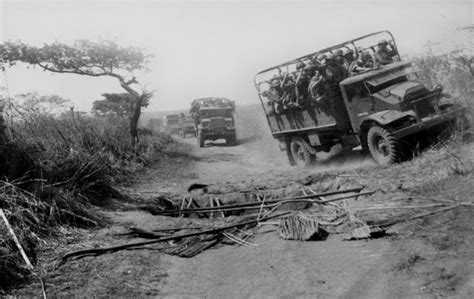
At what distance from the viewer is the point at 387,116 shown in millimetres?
9648

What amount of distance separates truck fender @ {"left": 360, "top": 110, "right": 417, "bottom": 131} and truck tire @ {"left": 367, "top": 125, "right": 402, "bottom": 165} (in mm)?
195

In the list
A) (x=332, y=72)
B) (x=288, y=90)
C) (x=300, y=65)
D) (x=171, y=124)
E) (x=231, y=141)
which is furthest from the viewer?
(x=171, y=124)

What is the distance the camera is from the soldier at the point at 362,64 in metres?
10.9

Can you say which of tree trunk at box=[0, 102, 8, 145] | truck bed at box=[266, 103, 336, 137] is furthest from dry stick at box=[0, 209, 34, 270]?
truck bed at box=[266, 103, 336, 137]

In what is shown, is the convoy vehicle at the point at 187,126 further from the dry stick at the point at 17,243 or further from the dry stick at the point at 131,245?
the dry stick at the point at 17,243

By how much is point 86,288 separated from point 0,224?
1.60 meters

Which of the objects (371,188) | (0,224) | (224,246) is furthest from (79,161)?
(371,188)

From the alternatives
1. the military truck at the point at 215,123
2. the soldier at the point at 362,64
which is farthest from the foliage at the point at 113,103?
the soldier at the point at 362,64

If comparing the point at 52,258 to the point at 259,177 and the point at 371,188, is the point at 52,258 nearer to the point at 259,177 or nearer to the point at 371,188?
the point at 371,188

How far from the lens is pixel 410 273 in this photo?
4.30m

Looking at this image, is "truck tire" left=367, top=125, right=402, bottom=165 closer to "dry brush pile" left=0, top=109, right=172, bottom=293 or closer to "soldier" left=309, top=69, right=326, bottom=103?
"soldier" left=309, top=69, right=326, bottom=103

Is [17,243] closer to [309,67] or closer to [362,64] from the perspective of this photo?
[309,67]

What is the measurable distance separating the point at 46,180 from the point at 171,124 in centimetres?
2805

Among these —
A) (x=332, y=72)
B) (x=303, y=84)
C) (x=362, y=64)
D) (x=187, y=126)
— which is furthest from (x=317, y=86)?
(x=187, y=126)
